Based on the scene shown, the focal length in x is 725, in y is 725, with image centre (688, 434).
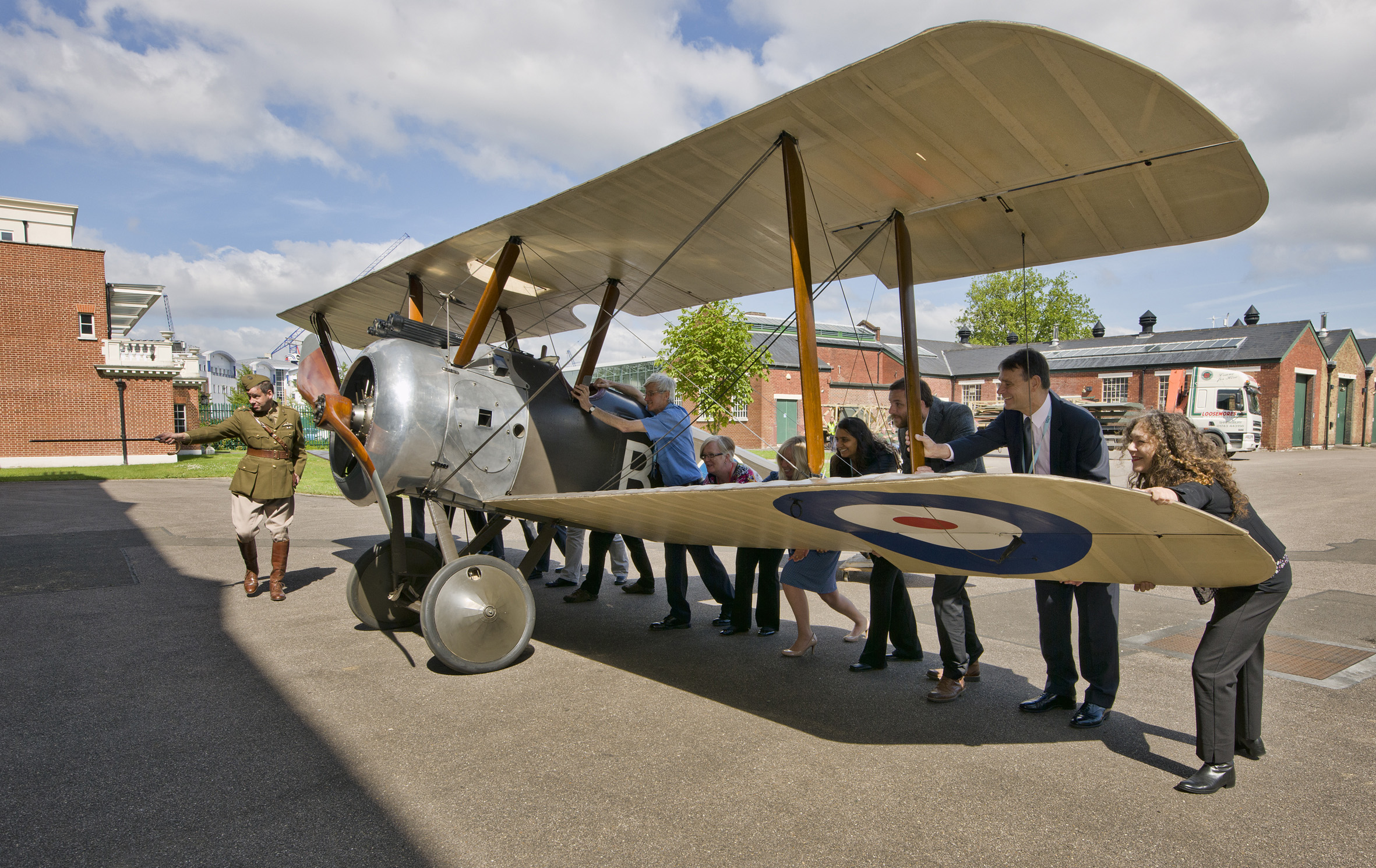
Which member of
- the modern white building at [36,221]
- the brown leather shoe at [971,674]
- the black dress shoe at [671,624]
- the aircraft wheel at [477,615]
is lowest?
the black dress shoe at [671,624]

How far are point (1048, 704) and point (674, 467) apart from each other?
306 cm

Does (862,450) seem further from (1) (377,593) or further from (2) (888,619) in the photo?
(1) (377,593)

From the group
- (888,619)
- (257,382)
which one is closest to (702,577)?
(888,619)

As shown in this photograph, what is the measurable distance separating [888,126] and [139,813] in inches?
178

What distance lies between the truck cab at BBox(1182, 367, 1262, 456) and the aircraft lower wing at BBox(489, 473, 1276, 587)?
29.2 m

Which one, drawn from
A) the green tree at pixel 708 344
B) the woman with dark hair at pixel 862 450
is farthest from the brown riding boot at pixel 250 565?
the green tree at pixel 708 344

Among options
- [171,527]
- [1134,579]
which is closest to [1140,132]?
[1134,579]

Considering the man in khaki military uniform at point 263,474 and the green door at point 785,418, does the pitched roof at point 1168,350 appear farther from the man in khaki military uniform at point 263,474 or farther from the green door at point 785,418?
the man in khaki military uniform at point 263,474

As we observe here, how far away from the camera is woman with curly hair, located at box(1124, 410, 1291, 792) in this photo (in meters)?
3.01

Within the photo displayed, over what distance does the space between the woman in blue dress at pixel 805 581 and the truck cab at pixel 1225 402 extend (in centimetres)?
2807

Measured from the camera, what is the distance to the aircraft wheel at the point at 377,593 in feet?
18.5

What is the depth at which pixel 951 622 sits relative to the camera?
4.05 metres

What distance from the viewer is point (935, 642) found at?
212 inches

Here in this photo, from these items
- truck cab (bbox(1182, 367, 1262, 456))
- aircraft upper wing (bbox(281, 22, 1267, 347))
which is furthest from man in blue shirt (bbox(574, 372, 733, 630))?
truck cab (bbox(1182, 367, 1262, 456))
